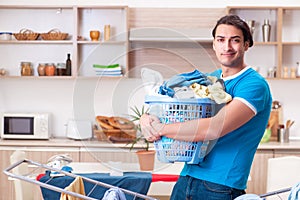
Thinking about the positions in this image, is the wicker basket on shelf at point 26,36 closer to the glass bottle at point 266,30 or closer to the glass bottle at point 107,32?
the glass bottle at point 107,32

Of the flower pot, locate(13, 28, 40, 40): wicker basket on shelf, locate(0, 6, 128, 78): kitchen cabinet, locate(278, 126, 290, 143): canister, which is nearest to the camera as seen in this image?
the flower pot

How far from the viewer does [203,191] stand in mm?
2088

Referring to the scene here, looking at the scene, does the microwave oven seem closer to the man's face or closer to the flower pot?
the flower pot

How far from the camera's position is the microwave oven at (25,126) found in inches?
214

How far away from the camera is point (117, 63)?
5.48m

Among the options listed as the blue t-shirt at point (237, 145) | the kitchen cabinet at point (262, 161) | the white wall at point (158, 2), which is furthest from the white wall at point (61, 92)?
the blue t-shirt at point (237, 145)

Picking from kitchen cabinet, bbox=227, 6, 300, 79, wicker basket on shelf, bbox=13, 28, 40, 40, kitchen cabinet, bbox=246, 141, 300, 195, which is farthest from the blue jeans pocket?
wicker basket on shelf, bbox=13, 28, 40, 40

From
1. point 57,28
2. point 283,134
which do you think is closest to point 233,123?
point 283,134

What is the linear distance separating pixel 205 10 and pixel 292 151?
61.5 inches

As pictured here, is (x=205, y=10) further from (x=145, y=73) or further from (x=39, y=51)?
(x=145, y=73)

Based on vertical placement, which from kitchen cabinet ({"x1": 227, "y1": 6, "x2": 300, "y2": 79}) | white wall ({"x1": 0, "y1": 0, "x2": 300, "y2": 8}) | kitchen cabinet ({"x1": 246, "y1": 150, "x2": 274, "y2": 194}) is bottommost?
kitchen cabinet ({"x1": 246, "y1": 150, "x2": 274, "y2": 194})

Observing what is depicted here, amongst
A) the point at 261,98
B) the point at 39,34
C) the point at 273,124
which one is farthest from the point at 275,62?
the point at 261,98

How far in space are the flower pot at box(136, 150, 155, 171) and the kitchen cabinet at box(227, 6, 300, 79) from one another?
7.73 ft

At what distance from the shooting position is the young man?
6.46ft
